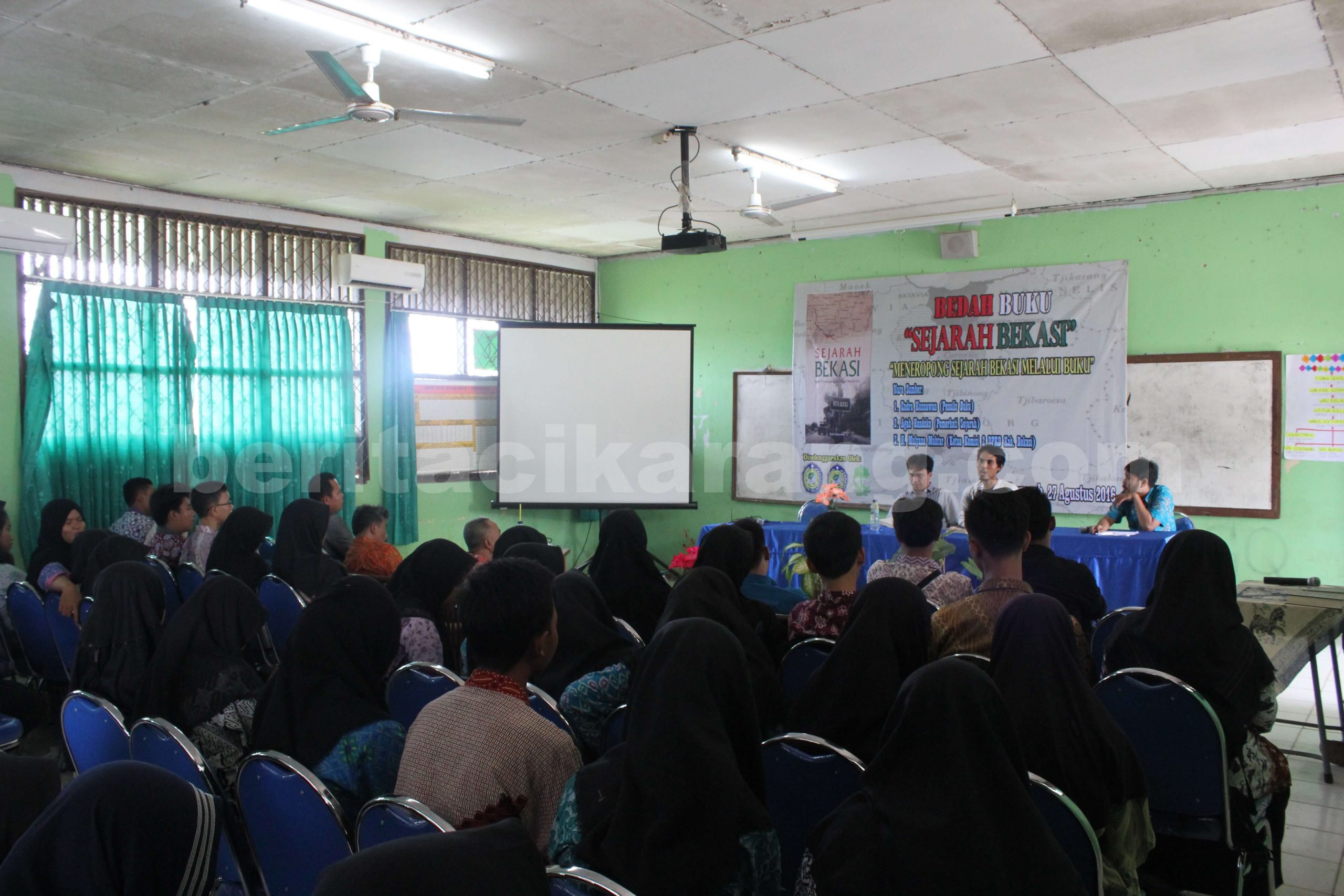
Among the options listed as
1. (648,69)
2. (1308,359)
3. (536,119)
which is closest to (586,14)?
(648,69)

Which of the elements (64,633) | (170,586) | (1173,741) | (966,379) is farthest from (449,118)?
(966,379)

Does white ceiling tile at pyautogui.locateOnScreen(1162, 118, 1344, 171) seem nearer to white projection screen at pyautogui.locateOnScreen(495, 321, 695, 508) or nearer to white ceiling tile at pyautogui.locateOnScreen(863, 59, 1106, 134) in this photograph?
white ceiling tile at pyautogui.locateOnScreen(863, 59, 1106, 134)

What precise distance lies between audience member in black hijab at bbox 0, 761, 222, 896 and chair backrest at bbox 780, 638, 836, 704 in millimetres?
1591

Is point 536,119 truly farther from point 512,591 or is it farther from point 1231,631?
point 1231,631

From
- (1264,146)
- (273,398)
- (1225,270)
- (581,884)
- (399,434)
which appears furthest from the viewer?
(399,434)

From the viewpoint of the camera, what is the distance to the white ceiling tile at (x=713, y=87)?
13.1 ft

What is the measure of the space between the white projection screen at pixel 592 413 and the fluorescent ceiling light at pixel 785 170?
1991mm

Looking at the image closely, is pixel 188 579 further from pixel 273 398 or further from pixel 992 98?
pixel 992 98

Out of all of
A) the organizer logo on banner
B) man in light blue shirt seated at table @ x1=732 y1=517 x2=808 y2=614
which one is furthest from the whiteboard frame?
man in light blue shirt seated at table @ x1=732 y1=517 x2=808 y2=614

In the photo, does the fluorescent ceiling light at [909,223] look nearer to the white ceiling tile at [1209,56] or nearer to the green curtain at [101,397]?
the white ceiling tile at [1209,56]

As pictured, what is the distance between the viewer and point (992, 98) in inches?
177

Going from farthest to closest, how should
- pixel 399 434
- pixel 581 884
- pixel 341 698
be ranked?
pixel 399 434
pixel 341 698
pixel 581 884

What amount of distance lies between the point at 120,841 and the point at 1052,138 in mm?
5182

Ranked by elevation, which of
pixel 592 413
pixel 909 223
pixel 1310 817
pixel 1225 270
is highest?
pixel 909 223
